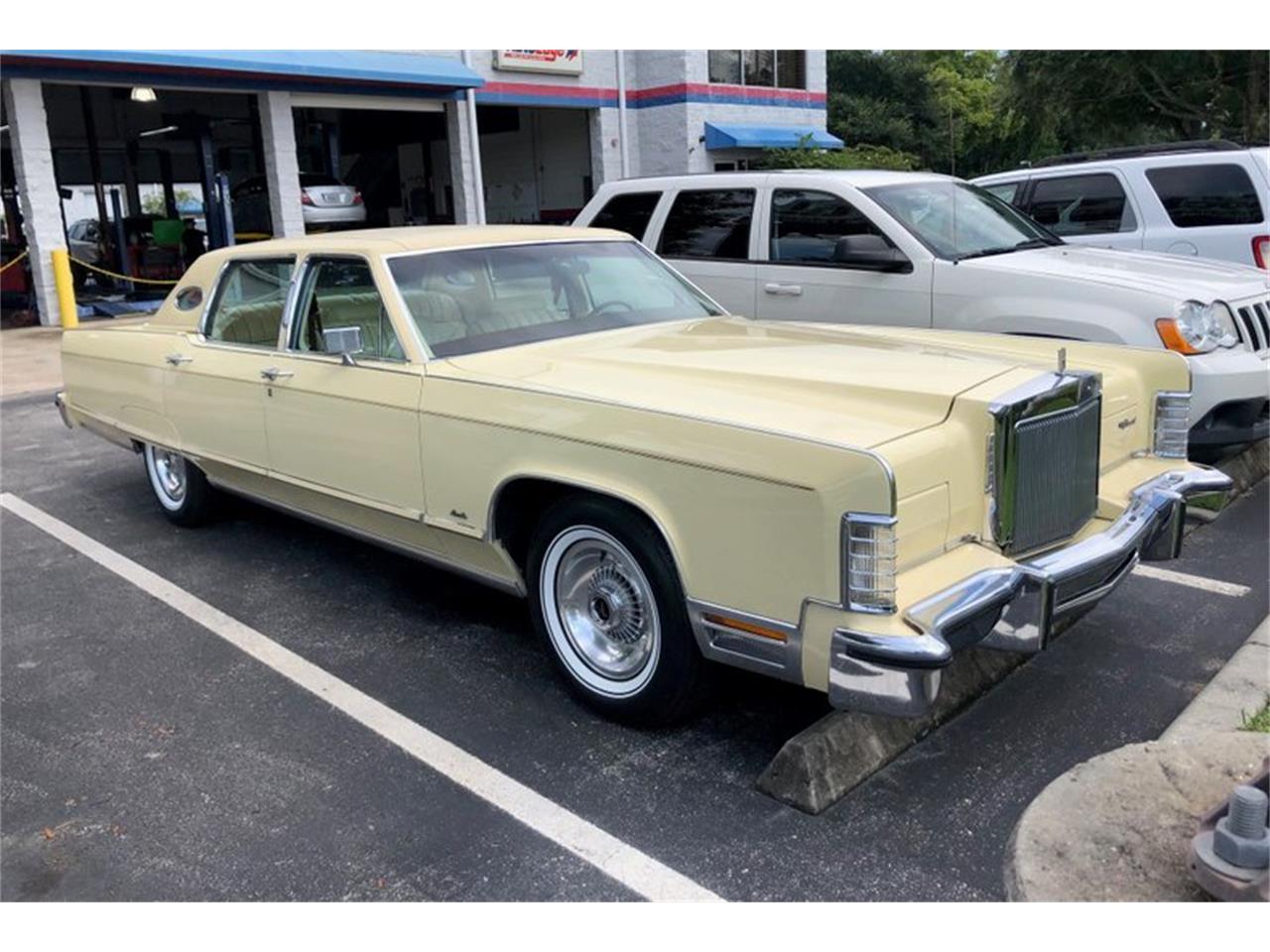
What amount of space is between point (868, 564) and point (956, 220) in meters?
4.67

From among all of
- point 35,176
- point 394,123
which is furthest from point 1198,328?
point 394,123

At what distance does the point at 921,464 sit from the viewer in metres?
3.10

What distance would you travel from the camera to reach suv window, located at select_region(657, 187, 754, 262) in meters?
7.52

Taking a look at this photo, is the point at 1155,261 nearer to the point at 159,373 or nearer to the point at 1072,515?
the point at 1072,515

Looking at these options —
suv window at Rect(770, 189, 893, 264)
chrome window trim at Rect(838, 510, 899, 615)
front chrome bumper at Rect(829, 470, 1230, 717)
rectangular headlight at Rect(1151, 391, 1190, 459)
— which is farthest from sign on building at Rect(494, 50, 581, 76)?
chrome window trim at Rect(838, 510, 899, 615)

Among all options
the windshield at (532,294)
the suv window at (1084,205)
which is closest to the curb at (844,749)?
the windshield at (532,294)

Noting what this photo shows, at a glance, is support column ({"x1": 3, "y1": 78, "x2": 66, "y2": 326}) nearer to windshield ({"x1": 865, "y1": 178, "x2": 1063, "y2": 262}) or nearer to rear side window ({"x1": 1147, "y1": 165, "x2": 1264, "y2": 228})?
windshield ({"x1": 865, "y1": 178, "x2": 1063, "y2": 262})

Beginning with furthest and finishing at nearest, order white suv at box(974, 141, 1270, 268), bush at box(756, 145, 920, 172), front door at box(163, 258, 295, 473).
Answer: bush at box(756, 145, 920, 172) → white suv at box(974, 141, 1270, 268) → front door at box(163, 258, 295, 473)

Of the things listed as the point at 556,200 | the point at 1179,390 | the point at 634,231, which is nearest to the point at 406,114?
the point at 556,200

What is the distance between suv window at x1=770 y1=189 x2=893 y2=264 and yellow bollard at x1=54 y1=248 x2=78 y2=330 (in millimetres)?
11681

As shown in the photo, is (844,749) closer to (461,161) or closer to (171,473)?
(171,473)

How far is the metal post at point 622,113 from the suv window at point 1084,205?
49.1ft

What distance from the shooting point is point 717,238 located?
→ 301 inches

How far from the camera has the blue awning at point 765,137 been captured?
23.4 meters
